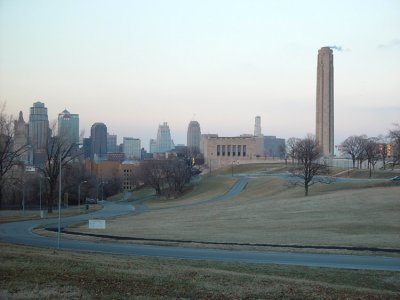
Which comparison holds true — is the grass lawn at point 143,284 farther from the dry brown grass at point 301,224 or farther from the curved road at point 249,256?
the dry brown grass at point 301,224

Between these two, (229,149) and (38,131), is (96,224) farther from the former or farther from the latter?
(229,149)

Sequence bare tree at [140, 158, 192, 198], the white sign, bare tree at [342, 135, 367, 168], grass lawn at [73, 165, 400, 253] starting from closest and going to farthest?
grass lawn at [73, 165, 400, 253], the white sign, bare tree at [342, 135, 367, 168], bare tree at [140, 158, 192, 198]

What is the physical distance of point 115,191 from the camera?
6531 inches

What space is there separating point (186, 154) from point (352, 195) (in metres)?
94.2

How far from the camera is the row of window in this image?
195375 millimetres

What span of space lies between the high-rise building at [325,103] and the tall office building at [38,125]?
80.0 meters

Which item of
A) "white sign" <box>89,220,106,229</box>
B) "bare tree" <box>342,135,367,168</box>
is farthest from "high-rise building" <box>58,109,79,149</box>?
"bare tree" <box>342,135,367,168</box>

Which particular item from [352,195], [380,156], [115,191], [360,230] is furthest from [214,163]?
Answer: [360,230]

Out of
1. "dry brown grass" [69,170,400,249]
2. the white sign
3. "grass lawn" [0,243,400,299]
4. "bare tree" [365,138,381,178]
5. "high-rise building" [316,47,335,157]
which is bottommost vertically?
the white sign

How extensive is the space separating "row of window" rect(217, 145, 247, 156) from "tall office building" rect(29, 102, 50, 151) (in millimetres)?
74042

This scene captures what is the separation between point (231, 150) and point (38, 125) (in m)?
98.8

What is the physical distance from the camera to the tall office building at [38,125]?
84.6 meters

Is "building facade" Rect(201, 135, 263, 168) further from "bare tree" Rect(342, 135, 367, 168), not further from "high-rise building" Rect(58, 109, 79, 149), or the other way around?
"bare tree" Rect(342, 135, 367, 168)

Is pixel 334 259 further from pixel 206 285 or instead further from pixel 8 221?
pixel 8 221
